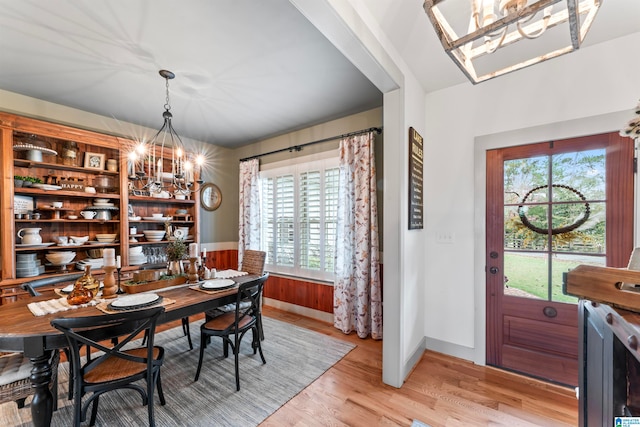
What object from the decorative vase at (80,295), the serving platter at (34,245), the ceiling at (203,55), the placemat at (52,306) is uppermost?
the ceiling at (203,55)

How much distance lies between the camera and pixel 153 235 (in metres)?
3.71

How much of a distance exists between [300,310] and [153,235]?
A: 241 centimetres

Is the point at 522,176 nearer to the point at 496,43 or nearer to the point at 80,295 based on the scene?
the point at 496,43

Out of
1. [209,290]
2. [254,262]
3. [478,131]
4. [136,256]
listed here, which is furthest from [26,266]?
[478,131]

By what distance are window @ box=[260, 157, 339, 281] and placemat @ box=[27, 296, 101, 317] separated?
2.37 metres

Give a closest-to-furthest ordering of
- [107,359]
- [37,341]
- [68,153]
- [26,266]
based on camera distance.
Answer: [37,341] → [107,359] → [26,266] → [68,153]

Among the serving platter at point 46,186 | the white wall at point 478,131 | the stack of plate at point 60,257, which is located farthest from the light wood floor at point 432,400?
the serving platter at point 46,186

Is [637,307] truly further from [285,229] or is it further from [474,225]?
[285,229]

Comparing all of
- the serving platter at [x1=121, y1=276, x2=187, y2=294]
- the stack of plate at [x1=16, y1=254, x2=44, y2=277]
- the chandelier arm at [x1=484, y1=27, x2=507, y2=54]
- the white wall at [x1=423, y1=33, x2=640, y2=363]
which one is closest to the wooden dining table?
the serving platter at [x1=121, y1=276, x2=187, y2=294]

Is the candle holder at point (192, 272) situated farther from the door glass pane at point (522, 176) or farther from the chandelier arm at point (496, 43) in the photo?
the door glass pane at point (522, 176)

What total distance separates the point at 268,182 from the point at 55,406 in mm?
3225

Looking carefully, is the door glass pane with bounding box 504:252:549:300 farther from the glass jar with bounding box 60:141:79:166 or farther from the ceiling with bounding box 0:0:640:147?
the glass jar with bounding box 60:141:79:166

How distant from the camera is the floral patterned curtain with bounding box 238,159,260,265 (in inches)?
166

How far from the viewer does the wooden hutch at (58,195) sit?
255 cm
